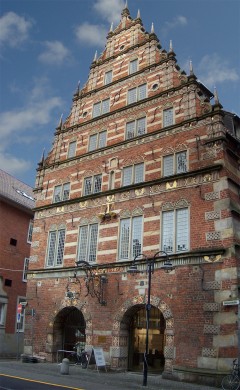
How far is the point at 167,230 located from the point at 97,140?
8.99 m

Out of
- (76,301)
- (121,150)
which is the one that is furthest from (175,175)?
(76,301)

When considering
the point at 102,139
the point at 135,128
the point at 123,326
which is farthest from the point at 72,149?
the point at 123,326

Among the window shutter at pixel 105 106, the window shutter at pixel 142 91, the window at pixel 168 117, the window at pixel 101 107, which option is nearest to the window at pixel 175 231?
the window at pixel 168 117

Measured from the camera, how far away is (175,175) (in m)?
21.4

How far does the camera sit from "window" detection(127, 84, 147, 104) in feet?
85.0

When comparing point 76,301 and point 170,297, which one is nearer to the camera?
point 170,297

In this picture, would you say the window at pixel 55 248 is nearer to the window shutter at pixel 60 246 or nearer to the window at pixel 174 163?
the window shutter at pixel 60 246

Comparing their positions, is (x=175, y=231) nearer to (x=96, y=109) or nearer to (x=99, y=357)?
(x=99, y=357)

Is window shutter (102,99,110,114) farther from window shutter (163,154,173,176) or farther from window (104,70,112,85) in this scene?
window shutter (163,154,173,176)

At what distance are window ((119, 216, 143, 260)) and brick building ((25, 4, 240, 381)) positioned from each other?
2.4 inches

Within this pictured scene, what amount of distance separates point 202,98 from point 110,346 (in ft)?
47.2

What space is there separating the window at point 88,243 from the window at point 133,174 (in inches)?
128

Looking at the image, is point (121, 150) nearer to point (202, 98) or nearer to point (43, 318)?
→ point (202, 98)

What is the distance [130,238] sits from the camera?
22.3 meters
